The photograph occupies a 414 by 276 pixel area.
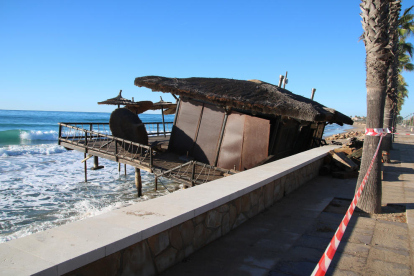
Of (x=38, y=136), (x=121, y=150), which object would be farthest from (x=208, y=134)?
(x=38, y=136)

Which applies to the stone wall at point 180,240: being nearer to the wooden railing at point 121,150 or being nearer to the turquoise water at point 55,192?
the wooden railing at point 121,150

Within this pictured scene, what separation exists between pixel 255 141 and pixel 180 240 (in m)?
7.32

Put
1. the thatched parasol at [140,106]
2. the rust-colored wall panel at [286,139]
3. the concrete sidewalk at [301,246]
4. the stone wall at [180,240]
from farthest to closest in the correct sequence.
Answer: the thatched parasol at [140,106], the rust-colored wall panel at [286,139], the concrete sidewalk at [301,246], the stone wall at [180,240]

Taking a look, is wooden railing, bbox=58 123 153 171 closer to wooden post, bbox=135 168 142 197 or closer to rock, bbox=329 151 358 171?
wooden post, bbox=135 168 142 197

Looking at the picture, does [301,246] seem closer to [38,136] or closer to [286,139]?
[286,139]

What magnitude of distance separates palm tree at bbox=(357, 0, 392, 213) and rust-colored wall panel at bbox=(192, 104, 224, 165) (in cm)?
633

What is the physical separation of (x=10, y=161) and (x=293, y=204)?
23.6 m

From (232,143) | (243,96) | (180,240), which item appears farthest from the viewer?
(232,143)

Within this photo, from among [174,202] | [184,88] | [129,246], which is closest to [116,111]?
[184,88]

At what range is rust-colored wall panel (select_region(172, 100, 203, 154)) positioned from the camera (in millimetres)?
11391

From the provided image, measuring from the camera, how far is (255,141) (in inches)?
396

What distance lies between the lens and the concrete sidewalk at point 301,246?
119 inches

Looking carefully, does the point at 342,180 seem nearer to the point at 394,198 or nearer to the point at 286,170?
the point at 394,198

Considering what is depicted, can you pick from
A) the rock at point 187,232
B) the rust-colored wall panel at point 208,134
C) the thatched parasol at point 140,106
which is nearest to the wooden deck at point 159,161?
the rust-colored wall panel at point 208,134
